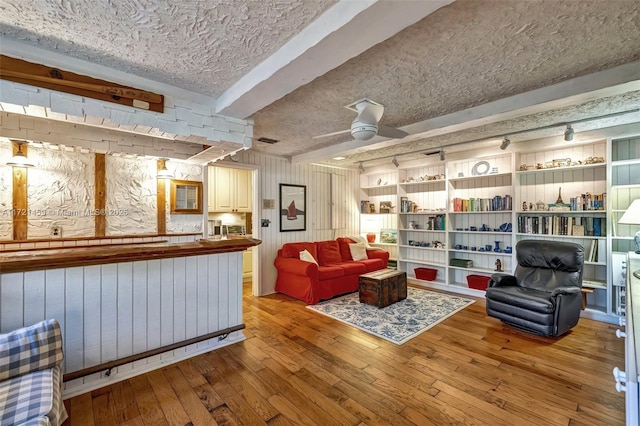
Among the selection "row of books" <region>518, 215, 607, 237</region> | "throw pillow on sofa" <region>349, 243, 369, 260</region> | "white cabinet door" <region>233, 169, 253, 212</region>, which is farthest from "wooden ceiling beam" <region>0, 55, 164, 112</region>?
"row of books" <region>518, 215, 607, 237</region>

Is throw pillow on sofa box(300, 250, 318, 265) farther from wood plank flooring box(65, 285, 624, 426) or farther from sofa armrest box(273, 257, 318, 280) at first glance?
wood plank flooring box(65, 285, 624, 426)

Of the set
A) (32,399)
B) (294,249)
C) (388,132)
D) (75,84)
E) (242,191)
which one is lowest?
(32,399)

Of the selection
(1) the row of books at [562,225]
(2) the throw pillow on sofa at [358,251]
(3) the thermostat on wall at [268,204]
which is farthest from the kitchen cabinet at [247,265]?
(1) the row of books at [562,225]

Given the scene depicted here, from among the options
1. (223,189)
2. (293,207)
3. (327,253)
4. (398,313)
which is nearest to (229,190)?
(223,189)

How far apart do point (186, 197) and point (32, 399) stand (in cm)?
260

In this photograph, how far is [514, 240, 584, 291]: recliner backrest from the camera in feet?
11.6

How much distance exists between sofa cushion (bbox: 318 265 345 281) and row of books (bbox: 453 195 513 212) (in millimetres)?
2385

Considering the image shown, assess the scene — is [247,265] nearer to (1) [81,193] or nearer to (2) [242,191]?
(2) [242,191]

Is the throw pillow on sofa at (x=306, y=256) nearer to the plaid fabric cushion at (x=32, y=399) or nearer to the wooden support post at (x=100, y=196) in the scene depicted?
the wooden support post at (x=100, y=196)

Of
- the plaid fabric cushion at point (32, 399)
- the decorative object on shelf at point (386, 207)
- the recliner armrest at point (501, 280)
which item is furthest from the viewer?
the decorative object on shelf at point (386, 207)

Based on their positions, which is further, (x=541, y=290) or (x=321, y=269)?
(x=321, y=269)

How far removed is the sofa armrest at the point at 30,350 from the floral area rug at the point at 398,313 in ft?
9.13

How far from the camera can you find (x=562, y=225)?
414 centimetres

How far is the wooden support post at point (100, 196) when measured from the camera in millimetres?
3170
